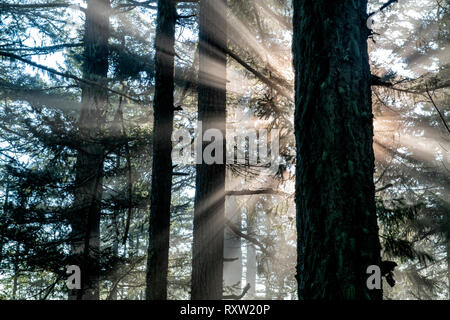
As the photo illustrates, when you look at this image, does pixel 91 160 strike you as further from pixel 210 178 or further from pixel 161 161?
pixel 210 178

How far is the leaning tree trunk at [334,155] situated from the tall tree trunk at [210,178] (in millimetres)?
2989

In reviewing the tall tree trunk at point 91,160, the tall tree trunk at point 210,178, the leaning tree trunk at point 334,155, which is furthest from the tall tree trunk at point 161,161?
the leaning tree trunk at point 334,155

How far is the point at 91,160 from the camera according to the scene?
27.7 feet

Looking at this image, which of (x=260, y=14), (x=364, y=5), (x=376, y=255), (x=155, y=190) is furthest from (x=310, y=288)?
(x=260, y=14)

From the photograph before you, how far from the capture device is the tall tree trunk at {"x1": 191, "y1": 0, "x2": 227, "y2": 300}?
4.91m

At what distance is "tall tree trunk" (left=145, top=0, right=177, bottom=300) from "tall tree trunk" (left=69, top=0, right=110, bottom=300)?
2167 mm

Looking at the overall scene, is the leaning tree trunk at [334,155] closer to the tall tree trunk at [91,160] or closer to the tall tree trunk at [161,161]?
the tall tree trunk at [161,161]

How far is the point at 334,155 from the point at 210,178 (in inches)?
129

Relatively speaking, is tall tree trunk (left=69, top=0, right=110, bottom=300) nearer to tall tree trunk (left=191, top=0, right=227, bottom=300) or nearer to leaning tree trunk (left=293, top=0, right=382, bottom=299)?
tall tree trunk (left=191, top=0, right=227, bottom=300)

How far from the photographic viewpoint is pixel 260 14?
6.61 meters

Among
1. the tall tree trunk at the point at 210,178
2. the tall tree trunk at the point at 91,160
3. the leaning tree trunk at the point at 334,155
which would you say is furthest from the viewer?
the tall tree trunk at the point at 91,160

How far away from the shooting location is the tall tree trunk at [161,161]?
496 cm
